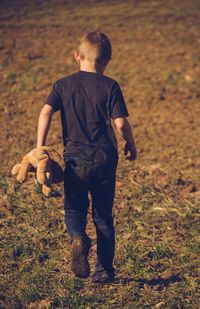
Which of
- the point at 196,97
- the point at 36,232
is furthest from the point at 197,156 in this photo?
the point at 36,232

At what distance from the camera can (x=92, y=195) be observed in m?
4.62

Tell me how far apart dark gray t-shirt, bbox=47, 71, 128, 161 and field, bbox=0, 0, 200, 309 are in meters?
1.22

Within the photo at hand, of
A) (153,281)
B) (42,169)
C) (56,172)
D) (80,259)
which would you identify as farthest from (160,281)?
(42,169)

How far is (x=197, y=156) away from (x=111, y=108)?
12.1ft

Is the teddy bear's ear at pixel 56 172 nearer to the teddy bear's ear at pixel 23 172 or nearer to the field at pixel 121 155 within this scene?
the teddy bear's ear at pixel 23 172

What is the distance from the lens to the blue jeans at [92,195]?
4438mm

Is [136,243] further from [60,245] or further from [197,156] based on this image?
[197,156]

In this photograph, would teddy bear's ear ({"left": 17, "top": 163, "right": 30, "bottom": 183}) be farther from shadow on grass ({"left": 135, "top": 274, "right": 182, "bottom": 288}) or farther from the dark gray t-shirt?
shadow on grass ({"left": 135, "top": 274, "right": 182, "bottom": 288})

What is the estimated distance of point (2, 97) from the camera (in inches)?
374

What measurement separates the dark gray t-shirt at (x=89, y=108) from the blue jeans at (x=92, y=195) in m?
0.08

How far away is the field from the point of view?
16.3 ft

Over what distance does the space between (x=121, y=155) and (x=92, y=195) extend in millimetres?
3146

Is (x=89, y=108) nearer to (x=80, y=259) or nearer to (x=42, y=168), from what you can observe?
(x=42, y=168)

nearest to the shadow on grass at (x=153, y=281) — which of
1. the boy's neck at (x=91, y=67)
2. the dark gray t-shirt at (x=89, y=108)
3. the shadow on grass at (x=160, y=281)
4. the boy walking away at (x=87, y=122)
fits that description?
the shadow on grass at (x=160, y=281)
